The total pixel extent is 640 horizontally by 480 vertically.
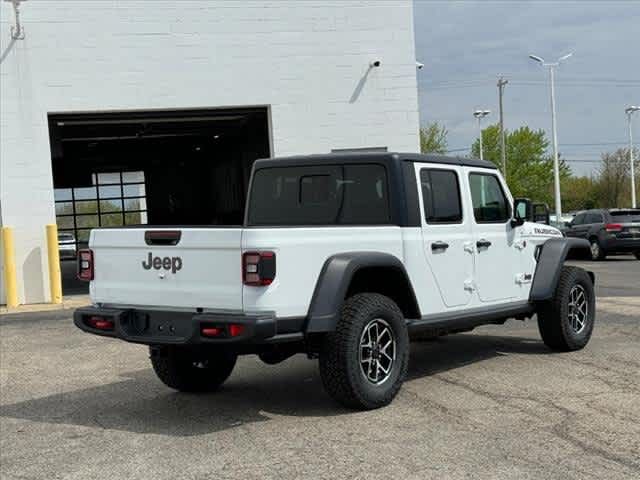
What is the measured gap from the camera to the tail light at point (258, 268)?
18.5 ft

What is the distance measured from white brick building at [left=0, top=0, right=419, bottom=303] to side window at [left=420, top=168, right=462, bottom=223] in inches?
385

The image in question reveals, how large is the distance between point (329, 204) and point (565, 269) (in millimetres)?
2937

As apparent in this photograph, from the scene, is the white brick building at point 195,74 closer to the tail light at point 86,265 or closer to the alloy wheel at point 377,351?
the tail light at point 86,265

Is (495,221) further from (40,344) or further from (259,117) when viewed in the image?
(259,117)

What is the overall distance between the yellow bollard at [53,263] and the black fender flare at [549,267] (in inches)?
405

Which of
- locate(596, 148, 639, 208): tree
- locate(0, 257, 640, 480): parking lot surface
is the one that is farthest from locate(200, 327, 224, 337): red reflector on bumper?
locate(596, 148, 639, 208): tree

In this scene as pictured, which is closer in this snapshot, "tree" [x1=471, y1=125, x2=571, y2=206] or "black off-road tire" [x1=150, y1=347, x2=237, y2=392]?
"black off-road tire" [x1=150, y1=347, x2=237, y2=392]

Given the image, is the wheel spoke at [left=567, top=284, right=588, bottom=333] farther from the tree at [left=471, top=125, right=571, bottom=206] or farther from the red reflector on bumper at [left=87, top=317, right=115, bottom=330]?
the tree at [left=471, top=125, right=571, bottom=206]

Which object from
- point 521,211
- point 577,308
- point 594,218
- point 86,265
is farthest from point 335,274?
point 594,218

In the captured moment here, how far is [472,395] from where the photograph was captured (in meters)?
6.79

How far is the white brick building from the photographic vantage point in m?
16.0

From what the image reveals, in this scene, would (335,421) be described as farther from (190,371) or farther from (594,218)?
(594,218)

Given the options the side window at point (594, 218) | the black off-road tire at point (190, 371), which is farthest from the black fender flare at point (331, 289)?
the side window at point (594, 218)

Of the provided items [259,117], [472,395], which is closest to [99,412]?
[472,395]
